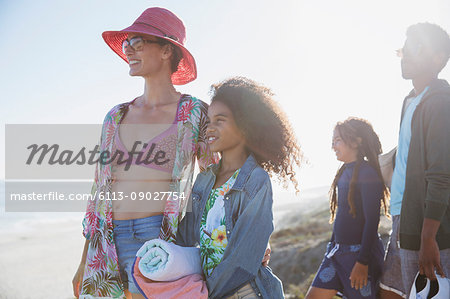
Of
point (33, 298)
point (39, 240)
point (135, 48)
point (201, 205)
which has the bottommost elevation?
point (39, 240)

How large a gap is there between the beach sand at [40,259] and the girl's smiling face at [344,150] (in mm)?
11923

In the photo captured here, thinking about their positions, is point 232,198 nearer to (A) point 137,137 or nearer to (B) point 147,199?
(B) point 147,199

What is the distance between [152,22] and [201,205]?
1.28 m

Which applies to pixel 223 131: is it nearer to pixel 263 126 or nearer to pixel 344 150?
pixel 263 126

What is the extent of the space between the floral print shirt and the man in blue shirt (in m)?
1.01

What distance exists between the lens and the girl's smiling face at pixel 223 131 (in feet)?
7.45

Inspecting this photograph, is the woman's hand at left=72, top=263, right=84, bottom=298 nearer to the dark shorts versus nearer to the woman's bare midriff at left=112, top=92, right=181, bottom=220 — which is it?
the woman's bare midriff at left=112, top=92, right=181, bottom=220

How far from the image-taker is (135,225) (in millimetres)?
2447

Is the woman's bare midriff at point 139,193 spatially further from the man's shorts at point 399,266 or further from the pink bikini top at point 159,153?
the man's shorts at point 399,266

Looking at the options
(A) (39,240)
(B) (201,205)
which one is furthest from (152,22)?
(A) (39,240)

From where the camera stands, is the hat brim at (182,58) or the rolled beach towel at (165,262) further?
the hat brim at (182,58)

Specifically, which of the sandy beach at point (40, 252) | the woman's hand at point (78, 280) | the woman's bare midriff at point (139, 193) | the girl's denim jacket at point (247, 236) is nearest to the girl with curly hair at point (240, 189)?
the girl's denim jacket at point (247, 236)

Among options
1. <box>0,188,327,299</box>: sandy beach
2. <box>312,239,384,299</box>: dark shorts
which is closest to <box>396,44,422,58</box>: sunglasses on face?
<box>312,239,384,299</box>: dark shorts

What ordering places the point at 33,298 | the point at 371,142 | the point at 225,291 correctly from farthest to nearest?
the point at 33,298 < the point at 371,142 < the point at 225,291
